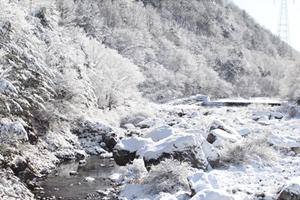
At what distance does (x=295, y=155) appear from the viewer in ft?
30.6

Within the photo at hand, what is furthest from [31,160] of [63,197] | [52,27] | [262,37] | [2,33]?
[262,37]

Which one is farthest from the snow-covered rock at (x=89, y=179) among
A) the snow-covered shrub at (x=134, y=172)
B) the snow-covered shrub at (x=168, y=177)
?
the snow-covered shrub at (x=168, y=177)

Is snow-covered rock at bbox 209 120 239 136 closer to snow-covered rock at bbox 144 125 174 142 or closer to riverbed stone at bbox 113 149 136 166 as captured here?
snow-covered rock at bbox 144 125 174 142

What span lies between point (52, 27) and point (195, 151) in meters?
12.0

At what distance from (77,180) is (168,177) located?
3507 millimetres

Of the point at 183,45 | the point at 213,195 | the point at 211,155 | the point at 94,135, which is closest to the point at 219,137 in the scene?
the point at 211,155

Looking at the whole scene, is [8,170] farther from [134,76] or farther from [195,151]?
[134,76]

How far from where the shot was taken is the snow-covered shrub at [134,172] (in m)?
8.74

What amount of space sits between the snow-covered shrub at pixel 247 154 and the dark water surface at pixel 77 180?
413cm

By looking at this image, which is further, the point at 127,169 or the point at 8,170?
the point at 127,169

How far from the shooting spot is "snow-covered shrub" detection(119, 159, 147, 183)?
8.74 metres

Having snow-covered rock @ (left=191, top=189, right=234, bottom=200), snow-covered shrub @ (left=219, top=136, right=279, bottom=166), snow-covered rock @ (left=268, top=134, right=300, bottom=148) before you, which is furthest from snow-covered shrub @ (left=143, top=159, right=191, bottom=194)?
snow-covered rock @ (left=268, top=134, right=300, bottom=148)

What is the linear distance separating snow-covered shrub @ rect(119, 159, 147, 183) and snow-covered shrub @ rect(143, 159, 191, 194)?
1146 millimetres

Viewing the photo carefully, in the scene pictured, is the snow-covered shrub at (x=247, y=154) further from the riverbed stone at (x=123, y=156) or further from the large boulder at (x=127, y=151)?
the riverbed stone at (x=123, y=156)
